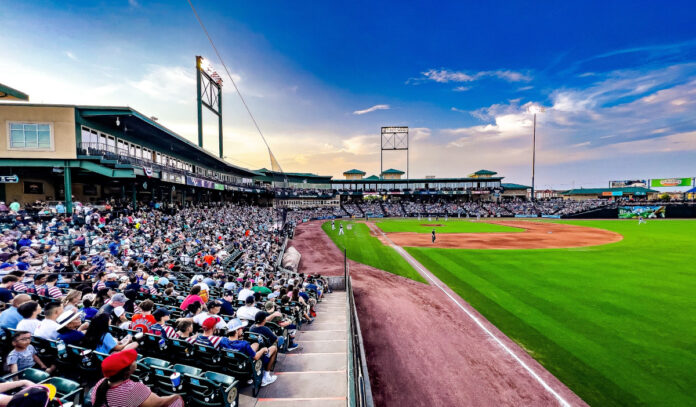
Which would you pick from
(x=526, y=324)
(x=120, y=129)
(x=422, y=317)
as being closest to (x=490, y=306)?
(x=526, y=324)

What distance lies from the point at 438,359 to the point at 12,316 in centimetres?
947

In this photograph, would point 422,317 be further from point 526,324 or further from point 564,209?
point 564,209

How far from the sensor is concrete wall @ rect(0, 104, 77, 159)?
16.3 m

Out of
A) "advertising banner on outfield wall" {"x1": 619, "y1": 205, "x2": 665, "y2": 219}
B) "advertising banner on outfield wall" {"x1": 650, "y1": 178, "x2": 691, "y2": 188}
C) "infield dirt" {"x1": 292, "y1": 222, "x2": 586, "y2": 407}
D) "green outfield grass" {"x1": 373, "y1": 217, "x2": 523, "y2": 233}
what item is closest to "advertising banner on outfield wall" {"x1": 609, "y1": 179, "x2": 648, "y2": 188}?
"advertising banner on outfield wall" {"x1": 650, "y1": 178, "x2": 691, "y2": 188}

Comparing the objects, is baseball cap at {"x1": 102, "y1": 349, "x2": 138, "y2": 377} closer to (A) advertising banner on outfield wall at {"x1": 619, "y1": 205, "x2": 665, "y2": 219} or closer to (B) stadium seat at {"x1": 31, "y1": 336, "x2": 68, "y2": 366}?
(B) stadium seat at {"x1": 31, "y1": 336, "x2": 68, "y2": 366}

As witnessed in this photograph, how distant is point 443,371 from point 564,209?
72628 mm

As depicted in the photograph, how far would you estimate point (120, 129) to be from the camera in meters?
21.6

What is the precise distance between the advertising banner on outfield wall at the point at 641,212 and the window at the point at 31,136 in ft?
286

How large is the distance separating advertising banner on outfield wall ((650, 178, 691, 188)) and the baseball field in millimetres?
89410

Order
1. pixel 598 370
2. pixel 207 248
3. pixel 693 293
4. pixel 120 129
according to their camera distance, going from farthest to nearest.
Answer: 1. pixel 120 129
2. pixel 207 248
3. pixel 693 293
4. pixel 598 370

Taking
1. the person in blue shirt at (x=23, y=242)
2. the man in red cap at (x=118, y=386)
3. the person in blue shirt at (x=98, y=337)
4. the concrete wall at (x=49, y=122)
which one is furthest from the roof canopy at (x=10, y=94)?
the man in red cap at (x=118, y=386)

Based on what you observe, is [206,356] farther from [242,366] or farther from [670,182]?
[670,182]

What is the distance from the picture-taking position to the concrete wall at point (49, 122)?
16.3m

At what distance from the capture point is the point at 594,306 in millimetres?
11305
